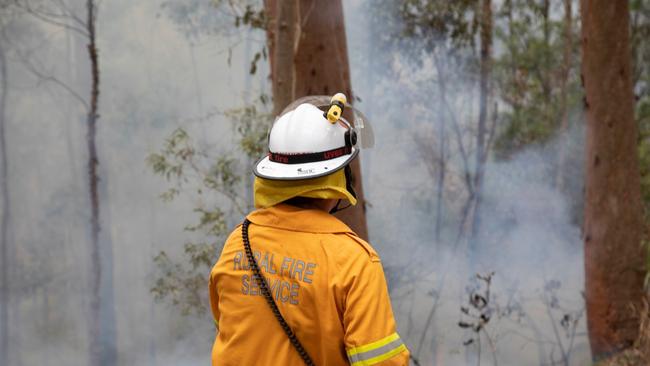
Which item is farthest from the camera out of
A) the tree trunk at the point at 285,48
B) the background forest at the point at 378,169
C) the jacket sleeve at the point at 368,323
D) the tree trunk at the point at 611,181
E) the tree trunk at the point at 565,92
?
the tree trunk at the point at 565,92

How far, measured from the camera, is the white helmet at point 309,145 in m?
2.13

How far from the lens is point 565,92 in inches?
320

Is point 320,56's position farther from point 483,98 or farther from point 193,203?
point 483,98

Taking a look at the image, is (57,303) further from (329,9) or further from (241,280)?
(241,280)

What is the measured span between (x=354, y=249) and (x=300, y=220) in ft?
0.58

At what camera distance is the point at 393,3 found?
788cm

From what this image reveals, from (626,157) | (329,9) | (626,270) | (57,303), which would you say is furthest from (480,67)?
(57,303)

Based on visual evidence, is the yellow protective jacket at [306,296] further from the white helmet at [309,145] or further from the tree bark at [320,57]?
the tree bark at [320,57]

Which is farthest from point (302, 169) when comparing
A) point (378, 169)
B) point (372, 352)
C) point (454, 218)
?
point (454, 218)

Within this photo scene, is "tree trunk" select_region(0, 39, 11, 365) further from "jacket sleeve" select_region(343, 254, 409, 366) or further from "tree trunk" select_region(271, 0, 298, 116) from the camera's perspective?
"jacket sleeve" select_region(343, 254, 409, 366)

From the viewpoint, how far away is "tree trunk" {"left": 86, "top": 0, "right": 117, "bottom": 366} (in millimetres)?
7387

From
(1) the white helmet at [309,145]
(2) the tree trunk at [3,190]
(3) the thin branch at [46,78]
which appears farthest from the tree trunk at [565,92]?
(1) the white helmet at [309,145]

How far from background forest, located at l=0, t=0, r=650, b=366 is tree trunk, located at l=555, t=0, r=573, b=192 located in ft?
0.06

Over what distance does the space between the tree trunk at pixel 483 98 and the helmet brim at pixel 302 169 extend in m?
6.11
